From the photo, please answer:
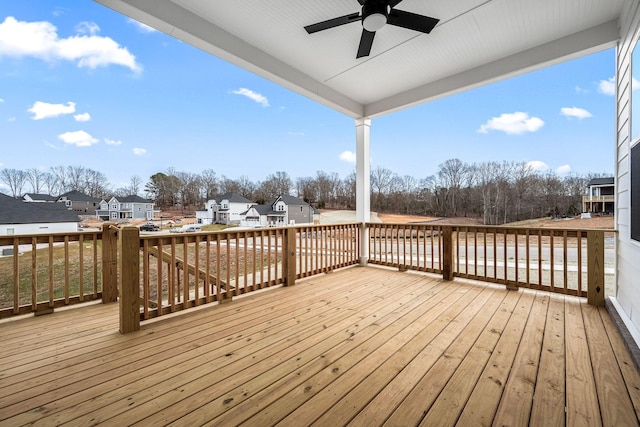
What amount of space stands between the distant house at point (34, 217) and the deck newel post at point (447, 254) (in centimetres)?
460

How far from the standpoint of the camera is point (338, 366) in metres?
1.72

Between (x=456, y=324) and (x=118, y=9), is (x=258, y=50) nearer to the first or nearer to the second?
(x=118, y=9)

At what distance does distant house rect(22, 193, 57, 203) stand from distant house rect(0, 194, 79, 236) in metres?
0.04

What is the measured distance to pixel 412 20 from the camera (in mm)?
2338

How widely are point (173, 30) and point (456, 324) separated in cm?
395

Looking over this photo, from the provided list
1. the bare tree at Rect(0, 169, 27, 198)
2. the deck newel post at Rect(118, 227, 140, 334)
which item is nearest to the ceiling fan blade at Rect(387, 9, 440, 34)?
the deck newel post at Rect(118, 227, 140, 334)

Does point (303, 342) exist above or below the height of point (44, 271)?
below

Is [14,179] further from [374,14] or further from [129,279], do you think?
[374,14]

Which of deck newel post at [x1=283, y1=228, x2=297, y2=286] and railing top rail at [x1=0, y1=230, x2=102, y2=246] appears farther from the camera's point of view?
deck newel post at [x1=283, y1=228, x2=297, y2=286]

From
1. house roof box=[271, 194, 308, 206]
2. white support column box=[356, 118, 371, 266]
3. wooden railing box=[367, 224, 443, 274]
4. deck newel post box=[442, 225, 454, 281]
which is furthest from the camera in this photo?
white support column box=[356, 118, 371, 266]

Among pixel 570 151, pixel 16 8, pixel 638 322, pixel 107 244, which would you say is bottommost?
pixel 638 322

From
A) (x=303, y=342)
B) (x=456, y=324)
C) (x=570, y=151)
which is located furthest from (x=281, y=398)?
(x=570, y=151)

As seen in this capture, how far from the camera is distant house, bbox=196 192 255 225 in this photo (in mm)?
3160

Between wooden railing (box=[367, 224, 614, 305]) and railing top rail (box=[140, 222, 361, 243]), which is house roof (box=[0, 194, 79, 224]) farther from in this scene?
wooden railing (box=[367, 224, 614, 305])
